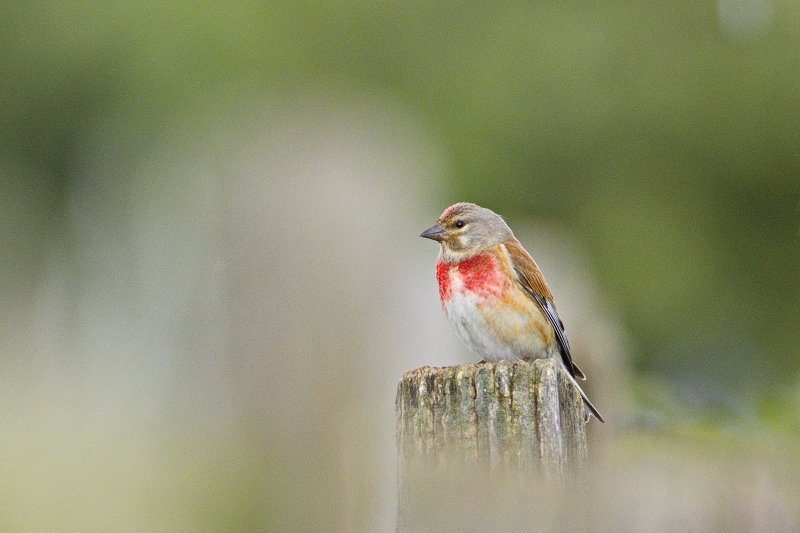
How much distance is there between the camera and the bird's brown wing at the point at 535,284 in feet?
5.57

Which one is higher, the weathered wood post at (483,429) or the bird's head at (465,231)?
the bird's head at (465,231)

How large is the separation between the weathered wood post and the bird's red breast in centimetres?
78

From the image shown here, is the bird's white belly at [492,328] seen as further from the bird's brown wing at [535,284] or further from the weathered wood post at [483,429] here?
the weathered wood post at [483,429]

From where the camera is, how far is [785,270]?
14.0 ft

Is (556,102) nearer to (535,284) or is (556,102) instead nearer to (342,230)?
(342,230)

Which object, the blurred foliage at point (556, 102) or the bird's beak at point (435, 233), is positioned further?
the blurred foliage at point (556, 102)

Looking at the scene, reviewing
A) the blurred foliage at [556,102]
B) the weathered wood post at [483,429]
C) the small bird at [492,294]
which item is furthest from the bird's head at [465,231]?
the blurred foliage at [556,102]

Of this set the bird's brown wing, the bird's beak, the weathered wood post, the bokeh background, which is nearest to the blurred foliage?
the bokeh background

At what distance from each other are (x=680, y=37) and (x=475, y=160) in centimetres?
136

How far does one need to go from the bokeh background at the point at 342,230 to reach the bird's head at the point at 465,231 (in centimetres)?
28

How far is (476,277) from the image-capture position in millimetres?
1680

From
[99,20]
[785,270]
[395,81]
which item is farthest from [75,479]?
[785,270]

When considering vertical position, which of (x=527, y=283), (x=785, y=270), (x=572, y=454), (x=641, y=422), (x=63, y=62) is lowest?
(x=572, y=454)

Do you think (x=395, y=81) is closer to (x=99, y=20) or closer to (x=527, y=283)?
(x=99, y=20)
